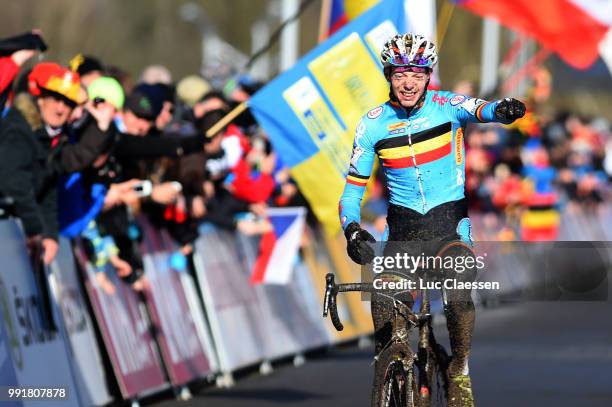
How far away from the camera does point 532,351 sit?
55.4 feet

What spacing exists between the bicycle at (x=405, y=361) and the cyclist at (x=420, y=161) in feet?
0.32

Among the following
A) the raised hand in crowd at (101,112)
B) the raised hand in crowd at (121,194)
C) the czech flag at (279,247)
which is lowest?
the czech flag at (279,247)

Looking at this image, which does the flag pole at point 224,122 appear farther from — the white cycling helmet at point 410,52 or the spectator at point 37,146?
the white cycling helmet at point 410,52

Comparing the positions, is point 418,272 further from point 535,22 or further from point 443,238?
point 535,22

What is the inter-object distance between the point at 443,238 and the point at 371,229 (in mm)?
9829

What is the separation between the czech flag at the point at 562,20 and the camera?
15.5 m

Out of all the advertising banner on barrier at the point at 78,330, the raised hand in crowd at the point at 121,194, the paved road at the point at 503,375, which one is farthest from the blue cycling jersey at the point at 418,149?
the raised hand in crowd at the point at 121,194

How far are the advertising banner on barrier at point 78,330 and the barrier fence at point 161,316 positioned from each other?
0.03 ft

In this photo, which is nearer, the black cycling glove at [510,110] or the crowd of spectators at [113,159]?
the black cycling glove at [510,110]

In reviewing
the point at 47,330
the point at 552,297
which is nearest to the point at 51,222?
the point at 47,330

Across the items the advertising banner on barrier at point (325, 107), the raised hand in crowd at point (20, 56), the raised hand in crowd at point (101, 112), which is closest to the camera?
the raised hand in crowd at point (20, 56)

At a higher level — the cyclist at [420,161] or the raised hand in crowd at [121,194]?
the raised hand in crowd at [121,194]

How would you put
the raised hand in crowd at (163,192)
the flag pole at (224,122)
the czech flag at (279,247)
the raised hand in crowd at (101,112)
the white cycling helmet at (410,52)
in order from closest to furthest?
1. the white cycling helmet at (410,52)
2. the raised hand in crowd at (101,112)
3. the raised hand in crowd at (163,192)
4. the flag pole at (224,122)
5. the czech flag at (279,247)

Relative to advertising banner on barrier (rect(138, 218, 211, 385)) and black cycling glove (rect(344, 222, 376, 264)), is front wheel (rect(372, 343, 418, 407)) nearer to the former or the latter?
black cycling glove (rect(344, 222, 376, 264))
